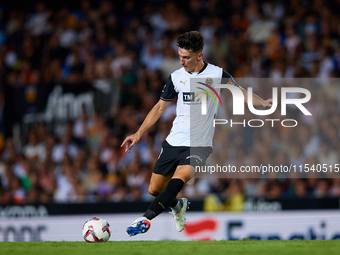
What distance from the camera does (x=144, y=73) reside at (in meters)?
13.1

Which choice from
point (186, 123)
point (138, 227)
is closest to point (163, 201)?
Result: point (138, 227)

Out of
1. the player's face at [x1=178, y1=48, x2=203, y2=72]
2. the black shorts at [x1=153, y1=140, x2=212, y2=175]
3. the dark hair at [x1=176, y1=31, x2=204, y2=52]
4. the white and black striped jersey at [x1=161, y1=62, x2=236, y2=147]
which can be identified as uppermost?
the dark hair at [x1=176, y1=31, x2=204, y2=52]

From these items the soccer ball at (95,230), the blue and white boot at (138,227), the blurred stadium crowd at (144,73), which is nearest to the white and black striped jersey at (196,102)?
the blue and white boot at (138,227)

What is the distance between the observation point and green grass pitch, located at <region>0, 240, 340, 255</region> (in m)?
5.73

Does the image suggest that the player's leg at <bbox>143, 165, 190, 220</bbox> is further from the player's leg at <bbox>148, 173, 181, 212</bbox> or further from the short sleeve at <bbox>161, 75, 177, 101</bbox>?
the short sleeve at <bbox>161, 75, 177, 101</bbox>

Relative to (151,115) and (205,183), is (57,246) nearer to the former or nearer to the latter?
(151,115)

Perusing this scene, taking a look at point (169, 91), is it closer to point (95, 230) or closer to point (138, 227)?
point (138, 227)

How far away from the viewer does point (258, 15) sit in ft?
46.3

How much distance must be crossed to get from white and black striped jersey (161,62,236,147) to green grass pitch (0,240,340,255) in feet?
4.19

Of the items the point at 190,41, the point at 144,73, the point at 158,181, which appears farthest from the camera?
the point at 144,73

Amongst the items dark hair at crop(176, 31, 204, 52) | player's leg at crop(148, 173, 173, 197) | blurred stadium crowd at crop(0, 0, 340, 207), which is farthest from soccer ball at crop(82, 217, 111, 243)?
blurred stadium crowd at crop(0, 0, 340, 207)

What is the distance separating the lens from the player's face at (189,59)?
21.9 feet

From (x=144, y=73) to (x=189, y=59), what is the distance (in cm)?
650

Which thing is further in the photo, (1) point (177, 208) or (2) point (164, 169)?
(1) point (177, 208)
